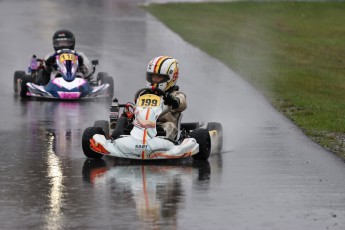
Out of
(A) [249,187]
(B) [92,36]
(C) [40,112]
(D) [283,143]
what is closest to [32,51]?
(B) [92,36]

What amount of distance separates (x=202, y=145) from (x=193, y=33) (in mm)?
23326

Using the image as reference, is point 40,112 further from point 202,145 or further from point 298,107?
point 202,145

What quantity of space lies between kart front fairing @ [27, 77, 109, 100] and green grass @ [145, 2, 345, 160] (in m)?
3.43

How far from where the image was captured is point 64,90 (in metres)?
23.3

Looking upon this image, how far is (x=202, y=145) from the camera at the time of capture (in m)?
15.8

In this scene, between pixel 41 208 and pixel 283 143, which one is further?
pixel 283 143

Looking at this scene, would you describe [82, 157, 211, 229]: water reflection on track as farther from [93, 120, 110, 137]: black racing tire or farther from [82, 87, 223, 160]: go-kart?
[93, 120, 110, 137]: black racing tire

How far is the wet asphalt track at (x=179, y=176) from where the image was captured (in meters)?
12.1

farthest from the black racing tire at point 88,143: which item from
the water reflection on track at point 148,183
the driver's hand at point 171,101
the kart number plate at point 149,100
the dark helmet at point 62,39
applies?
the dark helmet at point 62,39

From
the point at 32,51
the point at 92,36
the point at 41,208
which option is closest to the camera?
the point at 41,208

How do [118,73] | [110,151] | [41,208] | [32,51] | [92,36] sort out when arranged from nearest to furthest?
[41,208]
[110,151]
[118,73]
[32,51]
[92,36]

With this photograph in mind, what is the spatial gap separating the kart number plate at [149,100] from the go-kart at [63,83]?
707 cm

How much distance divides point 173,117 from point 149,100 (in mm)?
547

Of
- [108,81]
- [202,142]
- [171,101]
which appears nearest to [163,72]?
[171,101]
